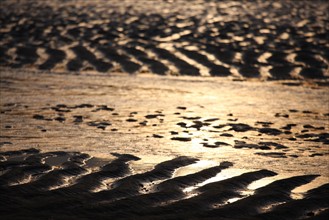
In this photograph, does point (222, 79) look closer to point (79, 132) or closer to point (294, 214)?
point (79, 132)

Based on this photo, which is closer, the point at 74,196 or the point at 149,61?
the point at 74,196

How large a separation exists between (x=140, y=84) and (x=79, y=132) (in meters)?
2.73

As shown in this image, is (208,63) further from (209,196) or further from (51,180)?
(209,196)

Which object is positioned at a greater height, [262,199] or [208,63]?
[262,199]

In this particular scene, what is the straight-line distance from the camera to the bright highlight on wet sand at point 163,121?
4.81 m

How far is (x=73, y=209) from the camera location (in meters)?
4.58

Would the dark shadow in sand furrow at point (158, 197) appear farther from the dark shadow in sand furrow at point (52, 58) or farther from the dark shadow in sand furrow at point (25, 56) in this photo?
the dark shadow in sand furrow at point (25, 56)

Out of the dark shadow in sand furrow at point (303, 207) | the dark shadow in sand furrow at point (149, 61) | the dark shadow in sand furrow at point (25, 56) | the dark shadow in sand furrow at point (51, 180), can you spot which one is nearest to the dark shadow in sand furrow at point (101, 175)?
the dark shadow in sand furrow at point (51, 180)

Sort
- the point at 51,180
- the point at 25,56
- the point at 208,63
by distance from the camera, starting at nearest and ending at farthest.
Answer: the point at 51,180 < the point at 208,63 < the point at 25,56

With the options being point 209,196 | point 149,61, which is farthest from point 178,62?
point 209,196

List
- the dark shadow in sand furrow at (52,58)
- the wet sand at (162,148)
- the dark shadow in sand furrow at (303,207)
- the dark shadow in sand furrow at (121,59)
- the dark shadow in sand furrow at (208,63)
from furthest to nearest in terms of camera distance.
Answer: the dark shadow in sand furrow at (52,58), the dark shadow in sand furrow at (121,59), the dark shadow in sand furrow at (208,63), the wet sand at (162,148), the dark shadow in sand furrow at (303,207)

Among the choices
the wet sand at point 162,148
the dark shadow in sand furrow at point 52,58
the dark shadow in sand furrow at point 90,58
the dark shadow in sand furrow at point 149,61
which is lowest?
the dark shadow in sand furrow at point 149,61

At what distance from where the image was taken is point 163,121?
7.31 metres

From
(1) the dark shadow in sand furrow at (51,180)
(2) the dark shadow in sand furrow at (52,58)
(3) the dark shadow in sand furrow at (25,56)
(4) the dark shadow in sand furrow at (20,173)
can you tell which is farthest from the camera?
(3) the dark shadow in sand furrow at (25,56)
